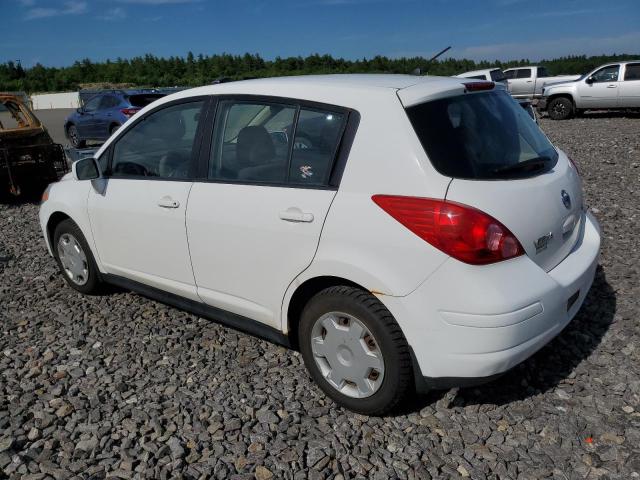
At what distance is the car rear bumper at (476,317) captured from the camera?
2.44 metres

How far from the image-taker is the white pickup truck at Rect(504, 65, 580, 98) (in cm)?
2511

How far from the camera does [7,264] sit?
5930mm

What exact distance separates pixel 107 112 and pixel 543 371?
14242mm

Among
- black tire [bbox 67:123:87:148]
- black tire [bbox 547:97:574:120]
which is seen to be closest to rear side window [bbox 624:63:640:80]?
black tire [bbox 547:97:574:120]

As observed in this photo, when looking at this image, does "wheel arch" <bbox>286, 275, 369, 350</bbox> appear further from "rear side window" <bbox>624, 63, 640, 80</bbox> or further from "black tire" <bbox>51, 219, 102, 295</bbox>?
"rear side window" <bbox>624, 63, 640, 80</bbox>

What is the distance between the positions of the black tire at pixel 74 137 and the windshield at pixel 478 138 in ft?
50.8

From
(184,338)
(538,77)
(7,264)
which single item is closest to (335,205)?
(184,338)

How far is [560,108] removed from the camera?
18.6 m

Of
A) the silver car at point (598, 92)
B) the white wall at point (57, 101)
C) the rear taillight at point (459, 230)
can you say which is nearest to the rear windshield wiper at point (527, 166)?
the rear taillight at point (459, 230)

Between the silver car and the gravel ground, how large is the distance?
15525 millimetres

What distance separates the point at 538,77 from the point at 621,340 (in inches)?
952

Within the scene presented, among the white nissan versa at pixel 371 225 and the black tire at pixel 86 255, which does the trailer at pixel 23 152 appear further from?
the white nissan versa at pixel 371 225

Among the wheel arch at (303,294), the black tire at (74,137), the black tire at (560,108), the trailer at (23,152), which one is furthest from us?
the black tire at (560,108)

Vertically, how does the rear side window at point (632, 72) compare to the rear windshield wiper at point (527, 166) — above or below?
below
